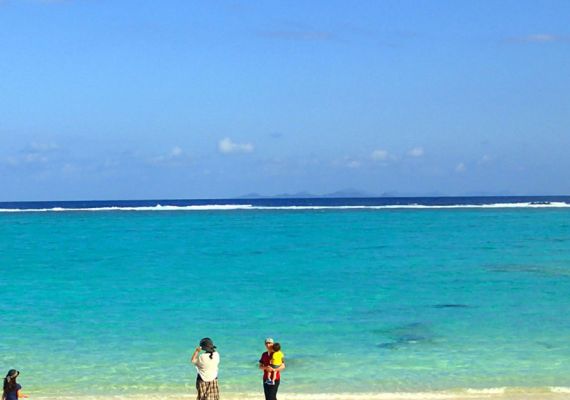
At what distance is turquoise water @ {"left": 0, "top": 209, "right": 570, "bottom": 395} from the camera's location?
18750mm

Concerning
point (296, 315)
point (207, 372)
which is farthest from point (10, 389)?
point (296, 315)

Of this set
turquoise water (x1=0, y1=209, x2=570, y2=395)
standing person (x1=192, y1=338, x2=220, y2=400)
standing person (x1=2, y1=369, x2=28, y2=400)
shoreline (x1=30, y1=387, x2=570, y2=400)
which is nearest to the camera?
standing person (x1=2, y1=369, x2=28, y2=400)

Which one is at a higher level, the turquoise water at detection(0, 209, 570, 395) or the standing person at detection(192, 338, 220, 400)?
the turquoise water at detection(0, 209, 570, 395)

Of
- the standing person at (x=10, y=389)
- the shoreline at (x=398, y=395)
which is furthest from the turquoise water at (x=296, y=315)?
the standing person at (x=10, y=389)

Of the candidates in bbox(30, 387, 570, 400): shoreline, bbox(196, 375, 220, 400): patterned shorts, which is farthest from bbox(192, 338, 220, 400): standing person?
bbox(30, 387, 570, 400): shoreline

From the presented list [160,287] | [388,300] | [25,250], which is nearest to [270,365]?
[388,300]

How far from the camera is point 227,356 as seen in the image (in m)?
20.5

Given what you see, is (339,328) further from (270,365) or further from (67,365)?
(270,365)

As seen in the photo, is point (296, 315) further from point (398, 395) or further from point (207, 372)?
point (207, 372)

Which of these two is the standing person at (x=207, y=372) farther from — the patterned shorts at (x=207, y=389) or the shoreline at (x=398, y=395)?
the shoreline at (x=398, y=395)

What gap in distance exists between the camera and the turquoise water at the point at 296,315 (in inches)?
738

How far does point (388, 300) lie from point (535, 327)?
6.50 m

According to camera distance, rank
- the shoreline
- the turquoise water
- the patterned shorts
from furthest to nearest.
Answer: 1. the turquoise water
2. the shoreline
3. the patterned shorts

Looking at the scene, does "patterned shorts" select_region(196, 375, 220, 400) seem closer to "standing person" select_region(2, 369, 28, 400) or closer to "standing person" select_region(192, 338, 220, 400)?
"standing person" select_region(192, 338, 220, 400)
